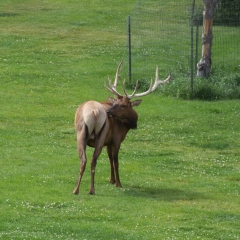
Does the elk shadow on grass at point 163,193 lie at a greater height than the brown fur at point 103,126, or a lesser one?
lesser

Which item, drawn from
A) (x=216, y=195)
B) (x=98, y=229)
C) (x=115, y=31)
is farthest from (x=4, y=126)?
(x=115, y=31)

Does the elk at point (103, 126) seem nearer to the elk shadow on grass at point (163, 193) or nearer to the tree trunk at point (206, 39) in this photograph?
the elk shadow on grass at point (163, 193)

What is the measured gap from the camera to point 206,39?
25000mm

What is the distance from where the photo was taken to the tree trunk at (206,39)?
24.7 metres

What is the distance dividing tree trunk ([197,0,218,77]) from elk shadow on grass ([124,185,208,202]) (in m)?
10.2

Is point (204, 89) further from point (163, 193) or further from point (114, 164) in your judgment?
point (163, 193)

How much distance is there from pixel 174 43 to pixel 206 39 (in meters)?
3.86

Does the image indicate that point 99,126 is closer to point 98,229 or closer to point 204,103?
point 98,229

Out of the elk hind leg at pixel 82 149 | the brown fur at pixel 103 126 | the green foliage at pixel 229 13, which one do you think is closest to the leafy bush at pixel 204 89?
the green foliage at pixel 229 13

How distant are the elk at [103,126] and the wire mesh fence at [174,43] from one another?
31.0 feet

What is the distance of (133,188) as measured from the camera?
15375 millimetres

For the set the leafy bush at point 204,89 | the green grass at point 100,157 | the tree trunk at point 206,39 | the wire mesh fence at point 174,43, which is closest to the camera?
the green grass at point 100,157

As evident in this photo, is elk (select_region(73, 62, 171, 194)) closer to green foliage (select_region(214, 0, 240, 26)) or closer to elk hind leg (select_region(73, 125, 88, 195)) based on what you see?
elk hind leg (select_region(73, 125, 88, 195))

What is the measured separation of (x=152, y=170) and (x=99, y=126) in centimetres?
266
